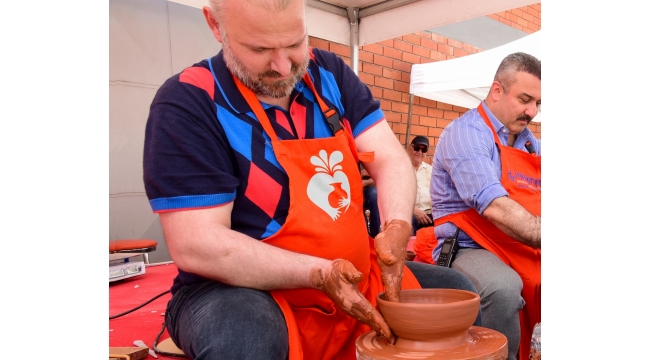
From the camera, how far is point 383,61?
657 centimetres

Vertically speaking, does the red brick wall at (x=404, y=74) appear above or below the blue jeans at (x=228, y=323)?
above

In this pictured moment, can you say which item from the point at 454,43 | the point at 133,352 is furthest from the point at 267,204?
the point at 454,43

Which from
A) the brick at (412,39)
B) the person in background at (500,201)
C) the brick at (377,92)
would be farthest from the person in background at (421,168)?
the person in background at (500,201)

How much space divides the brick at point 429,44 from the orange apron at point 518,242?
482 cm

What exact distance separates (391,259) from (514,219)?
1160 mm

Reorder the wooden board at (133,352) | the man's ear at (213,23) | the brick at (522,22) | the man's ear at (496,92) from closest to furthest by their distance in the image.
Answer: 1. the man's ear at (213,23)
2. the wooden board at (133,352)
3. the man's ear at (496,92)
4. the brick at (522,22)

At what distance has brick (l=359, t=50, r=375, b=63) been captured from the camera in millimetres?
6273

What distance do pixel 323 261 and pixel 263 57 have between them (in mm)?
647

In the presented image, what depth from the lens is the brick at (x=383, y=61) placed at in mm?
6480

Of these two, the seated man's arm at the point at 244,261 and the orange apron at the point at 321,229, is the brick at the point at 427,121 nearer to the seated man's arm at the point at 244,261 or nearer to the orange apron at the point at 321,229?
the orange apron at the point at 321,229

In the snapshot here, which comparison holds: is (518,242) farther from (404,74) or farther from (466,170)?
(404,74)

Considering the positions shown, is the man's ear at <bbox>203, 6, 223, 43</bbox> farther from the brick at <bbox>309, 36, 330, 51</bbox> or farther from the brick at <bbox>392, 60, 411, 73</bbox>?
the brick at <bbox>392, 60, 411, 73</bbox>
